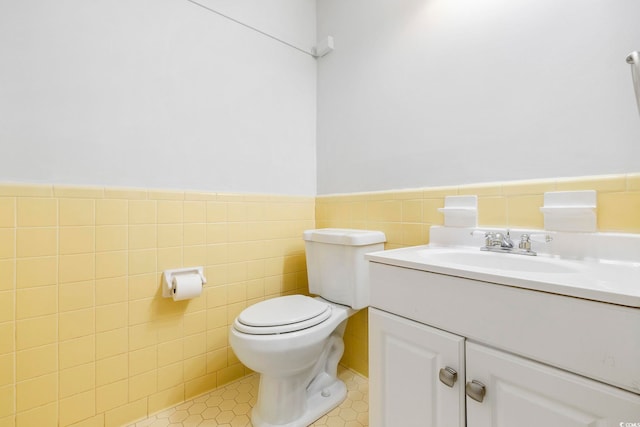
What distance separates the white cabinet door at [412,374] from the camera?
69cm

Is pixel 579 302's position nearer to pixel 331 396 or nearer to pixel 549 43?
pixel 549 43

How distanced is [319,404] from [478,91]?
1496mm

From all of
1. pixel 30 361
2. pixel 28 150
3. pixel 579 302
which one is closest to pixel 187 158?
pixel 28 150

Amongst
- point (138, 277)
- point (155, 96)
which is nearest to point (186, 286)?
point (138, 277)

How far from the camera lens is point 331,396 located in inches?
51.6

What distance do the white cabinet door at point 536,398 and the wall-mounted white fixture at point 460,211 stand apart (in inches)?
21.6

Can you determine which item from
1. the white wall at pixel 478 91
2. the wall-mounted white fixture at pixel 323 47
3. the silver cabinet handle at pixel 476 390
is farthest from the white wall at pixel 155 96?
the silver cabinet handle at pixel 476 390

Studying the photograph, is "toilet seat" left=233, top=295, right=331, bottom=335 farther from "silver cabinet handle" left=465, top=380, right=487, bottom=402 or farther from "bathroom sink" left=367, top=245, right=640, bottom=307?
"silver cabinet handle" left=465, top=380, right=487, bottom=402

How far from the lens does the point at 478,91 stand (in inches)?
42.9

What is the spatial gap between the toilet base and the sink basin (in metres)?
0.85

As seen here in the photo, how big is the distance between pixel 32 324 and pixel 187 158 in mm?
850

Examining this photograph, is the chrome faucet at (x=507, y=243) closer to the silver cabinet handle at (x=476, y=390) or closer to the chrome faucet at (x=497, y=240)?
the chrome faucet at (x=497, y=240)

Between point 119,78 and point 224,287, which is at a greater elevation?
point 119,78

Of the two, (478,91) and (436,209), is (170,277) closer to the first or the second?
(436,209)
